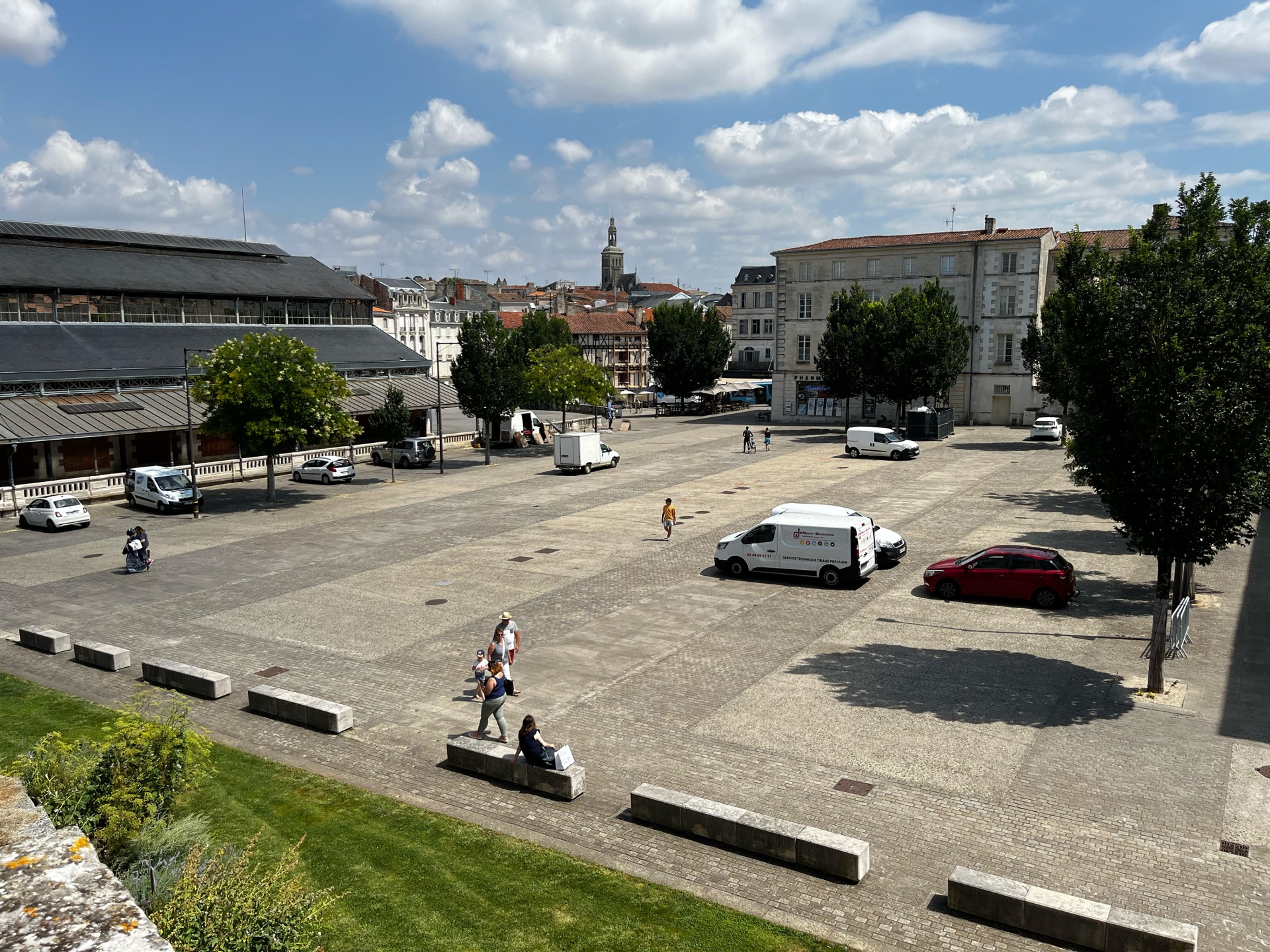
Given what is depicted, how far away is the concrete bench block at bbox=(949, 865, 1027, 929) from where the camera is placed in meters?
9.07

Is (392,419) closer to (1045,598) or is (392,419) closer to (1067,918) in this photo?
(1045,598)

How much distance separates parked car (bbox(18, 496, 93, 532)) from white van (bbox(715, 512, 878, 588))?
25.2 m

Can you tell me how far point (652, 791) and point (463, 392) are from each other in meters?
43.2

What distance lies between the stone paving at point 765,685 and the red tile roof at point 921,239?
35876mm

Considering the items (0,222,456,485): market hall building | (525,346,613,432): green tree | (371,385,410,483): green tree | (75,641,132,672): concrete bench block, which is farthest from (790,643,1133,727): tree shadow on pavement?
(525,346,613,432): green tree

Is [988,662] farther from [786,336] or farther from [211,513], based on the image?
[786,336]

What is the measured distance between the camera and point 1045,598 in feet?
70.1

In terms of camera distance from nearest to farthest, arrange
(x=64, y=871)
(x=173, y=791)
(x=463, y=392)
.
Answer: (x=64, y=871) → (x=173, y=791) → (x=463, y=392)

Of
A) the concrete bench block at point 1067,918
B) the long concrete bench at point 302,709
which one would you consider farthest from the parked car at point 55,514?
the concrete bench block at point 1067,918

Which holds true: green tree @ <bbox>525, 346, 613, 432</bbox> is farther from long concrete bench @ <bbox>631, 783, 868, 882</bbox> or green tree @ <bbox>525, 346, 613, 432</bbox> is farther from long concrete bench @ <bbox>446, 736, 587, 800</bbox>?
long concrete bench @ <bbox>631, 783, 868, 882</bbox>

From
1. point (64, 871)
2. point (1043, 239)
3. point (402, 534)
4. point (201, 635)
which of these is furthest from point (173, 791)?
point (1043, 239)

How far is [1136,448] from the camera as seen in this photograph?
601 inches

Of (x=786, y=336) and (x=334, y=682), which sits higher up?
(x=786, y=336)

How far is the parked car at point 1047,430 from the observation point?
54.7 m
